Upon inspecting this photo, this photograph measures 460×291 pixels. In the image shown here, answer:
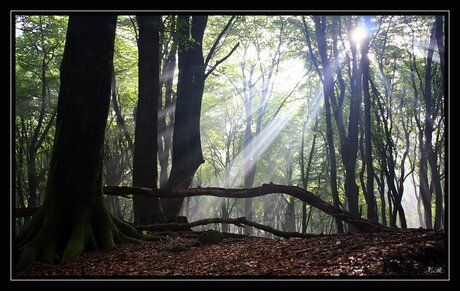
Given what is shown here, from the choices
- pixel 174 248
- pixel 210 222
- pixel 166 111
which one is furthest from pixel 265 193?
pixel 166 111

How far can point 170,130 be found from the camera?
76.2 ft

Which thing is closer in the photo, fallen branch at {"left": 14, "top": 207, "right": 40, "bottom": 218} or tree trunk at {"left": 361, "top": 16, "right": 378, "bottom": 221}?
fallen branch at {"left": 14, "top": 207, "right": 40, "bottom": 218}

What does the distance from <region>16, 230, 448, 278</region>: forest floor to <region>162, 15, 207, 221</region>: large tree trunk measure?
3388 millimetres

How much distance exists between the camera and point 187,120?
11164 mm

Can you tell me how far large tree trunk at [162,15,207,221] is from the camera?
10562 millimetres

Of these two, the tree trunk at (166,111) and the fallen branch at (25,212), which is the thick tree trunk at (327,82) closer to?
the tree trunk at (166,111)

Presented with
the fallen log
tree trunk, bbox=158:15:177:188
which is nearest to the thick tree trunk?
the fallen log

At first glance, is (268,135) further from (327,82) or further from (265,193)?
(265,193)

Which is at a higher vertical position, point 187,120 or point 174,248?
point 187,120

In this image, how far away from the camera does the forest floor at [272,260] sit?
15.5ft

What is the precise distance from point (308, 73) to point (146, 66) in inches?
643

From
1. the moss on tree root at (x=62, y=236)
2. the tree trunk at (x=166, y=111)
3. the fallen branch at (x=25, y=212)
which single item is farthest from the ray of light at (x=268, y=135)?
the moss on tree root at (x=62, y=236)

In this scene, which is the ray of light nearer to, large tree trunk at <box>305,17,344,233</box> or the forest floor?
large tree trunk at <box>305,17,344,233</box>

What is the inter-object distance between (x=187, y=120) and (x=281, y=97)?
1995 cm
